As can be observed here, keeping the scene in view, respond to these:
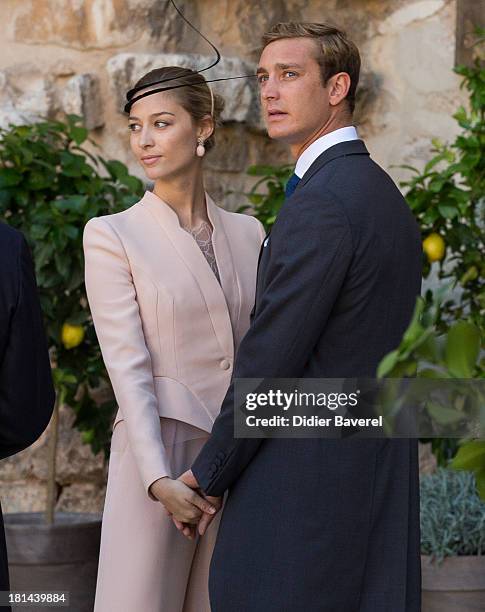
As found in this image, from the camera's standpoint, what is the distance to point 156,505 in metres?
2.01

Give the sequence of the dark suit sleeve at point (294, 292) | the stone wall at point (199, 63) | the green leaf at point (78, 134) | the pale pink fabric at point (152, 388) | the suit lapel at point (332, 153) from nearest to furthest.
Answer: the dark suit sleeve at point (294, 292) → the suit lapel at point (332, 153) → the pale pink fabric at point (152, 388) → the green leaf at point (78, 134) → the stone wall at point (199, 63)

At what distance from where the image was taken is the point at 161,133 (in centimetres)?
212

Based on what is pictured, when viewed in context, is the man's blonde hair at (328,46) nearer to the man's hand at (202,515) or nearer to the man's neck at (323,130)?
the man's neck at (323,130)

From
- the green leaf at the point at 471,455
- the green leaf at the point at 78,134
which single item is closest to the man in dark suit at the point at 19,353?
the green leaf at the point at 471,455

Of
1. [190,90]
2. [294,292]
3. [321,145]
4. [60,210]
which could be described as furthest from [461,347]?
[60,210]

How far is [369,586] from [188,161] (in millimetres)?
903

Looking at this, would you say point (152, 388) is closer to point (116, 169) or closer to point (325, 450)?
point (325, 450)

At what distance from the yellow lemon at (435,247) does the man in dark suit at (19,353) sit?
171 cm

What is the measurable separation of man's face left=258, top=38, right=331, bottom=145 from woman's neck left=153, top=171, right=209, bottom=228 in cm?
37

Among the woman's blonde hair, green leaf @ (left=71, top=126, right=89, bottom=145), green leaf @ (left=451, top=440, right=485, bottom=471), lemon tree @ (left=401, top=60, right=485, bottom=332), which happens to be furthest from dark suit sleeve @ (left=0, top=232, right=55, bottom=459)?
lemon tree @ (left=401, top=60, right=485, bottom=332)

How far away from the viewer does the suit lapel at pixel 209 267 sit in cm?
208

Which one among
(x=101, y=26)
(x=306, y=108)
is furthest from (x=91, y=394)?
(x=306, y=108)

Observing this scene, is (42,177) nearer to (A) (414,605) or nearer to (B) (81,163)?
(B) (81,163)

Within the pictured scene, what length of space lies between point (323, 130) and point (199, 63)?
69.6 inches
